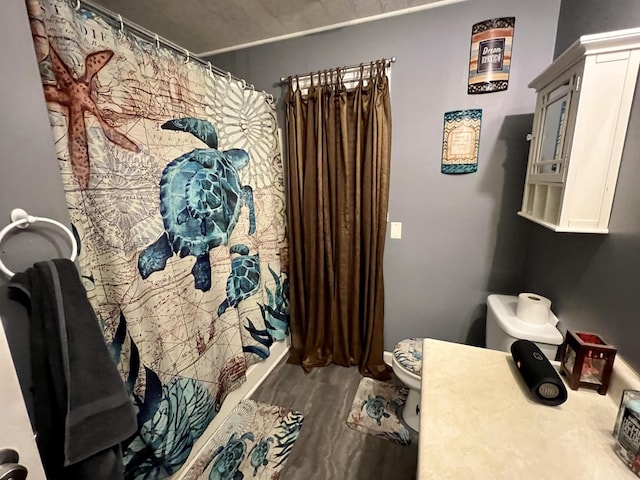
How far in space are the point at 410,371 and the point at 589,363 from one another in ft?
2.61

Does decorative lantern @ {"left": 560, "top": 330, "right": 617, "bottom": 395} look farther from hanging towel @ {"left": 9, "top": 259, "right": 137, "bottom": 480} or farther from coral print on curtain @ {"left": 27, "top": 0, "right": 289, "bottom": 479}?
coral print on curtain @ {"left": 27, "top": 0, "right": 289, "bottom": 479}

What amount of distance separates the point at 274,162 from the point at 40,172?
4.42 ft

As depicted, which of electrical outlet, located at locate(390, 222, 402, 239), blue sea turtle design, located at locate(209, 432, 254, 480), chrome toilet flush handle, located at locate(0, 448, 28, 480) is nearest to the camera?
chrome toilet flush handle, located at locate(0, 448, 28, 480)

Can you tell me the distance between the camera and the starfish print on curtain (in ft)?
2.83

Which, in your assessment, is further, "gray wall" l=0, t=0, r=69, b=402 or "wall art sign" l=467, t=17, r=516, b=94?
"wall art sign" l=467, t=17, r=516, b=94

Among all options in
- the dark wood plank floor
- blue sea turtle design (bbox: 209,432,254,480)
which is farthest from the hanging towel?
the dark wood plank floor

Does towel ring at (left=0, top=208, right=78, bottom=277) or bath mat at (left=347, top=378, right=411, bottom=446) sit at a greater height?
towel ring at (left=0, top=208, right=78, bottom=277)

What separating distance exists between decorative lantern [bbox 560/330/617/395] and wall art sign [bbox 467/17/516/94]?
136 cm

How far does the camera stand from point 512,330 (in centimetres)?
124

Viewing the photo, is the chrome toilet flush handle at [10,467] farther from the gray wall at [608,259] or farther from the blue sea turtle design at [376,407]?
the blue sea turtle design at [376,407]

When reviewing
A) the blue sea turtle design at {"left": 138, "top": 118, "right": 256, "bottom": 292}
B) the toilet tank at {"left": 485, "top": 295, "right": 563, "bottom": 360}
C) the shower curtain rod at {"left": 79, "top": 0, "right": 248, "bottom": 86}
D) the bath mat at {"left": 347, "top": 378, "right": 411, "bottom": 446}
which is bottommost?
the bath mat at {"left": 347, "top": 378, "right": 411, "bottom": 446}

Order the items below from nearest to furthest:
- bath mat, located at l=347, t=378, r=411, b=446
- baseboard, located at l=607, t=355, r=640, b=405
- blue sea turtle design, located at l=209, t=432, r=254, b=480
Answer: baseboard, located at l=607, t=355, r=640, b=405 → blue sea turtle design, located at l=209, t=432, r=254, b=480 → bath mat, located at l=347, t=378, r=411, b=446

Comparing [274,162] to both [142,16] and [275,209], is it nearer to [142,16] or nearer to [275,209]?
[275,209]

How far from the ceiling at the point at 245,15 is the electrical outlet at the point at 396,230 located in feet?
4.12
